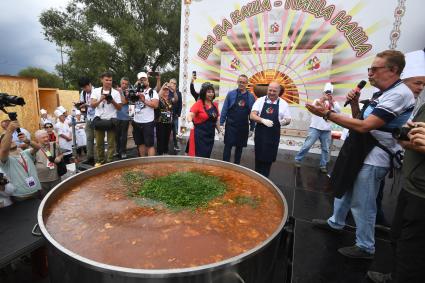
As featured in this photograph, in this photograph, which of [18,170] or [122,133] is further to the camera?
[122,133]

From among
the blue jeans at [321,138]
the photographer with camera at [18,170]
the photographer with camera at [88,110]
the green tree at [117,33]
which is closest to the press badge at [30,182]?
the photographer with camera at [18,170]

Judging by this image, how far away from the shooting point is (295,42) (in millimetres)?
5953

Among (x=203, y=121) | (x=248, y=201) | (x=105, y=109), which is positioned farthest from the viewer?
(x=105, y=109)

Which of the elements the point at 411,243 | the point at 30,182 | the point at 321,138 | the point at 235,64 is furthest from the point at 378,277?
the point at 235,64

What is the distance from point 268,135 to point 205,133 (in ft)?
3.38

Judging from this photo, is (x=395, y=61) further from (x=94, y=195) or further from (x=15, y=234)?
(x=15, y=234)

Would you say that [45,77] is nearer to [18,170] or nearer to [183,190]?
[18,170]

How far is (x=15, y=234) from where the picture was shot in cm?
190

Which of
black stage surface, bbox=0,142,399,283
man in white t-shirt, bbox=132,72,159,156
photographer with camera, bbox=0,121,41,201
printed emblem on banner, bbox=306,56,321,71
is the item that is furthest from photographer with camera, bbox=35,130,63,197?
printed emblem on banner, bbox=306,56,321,71

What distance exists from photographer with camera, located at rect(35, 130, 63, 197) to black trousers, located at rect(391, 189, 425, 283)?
3791 millimetres

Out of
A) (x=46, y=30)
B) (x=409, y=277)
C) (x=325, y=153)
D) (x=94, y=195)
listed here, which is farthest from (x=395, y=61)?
(x=46, y=30)

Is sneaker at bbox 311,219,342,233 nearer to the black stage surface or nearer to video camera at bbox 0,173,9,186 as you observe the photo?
the black stage surface

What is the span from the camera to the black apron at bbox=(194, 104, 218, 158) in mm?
3938

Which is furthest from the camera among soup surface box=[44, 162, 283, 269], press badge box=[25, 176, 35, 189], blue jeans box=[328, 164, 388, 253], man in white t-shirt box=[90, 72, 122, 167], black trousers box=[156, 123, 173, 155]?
black trousers box=[156, 123, 173, 155]
